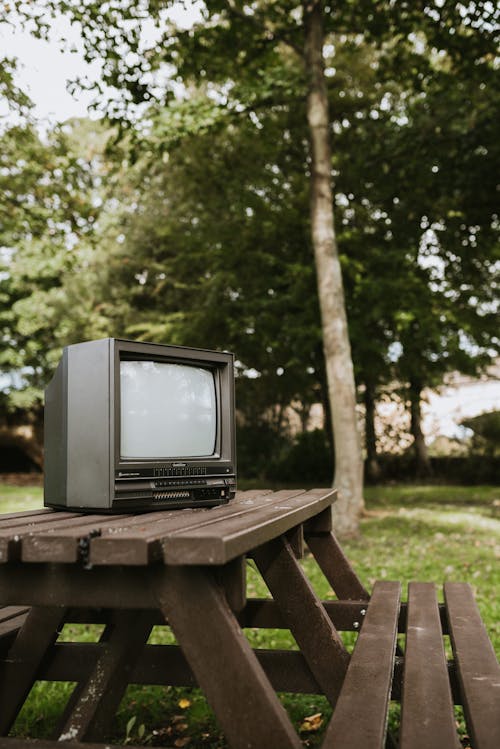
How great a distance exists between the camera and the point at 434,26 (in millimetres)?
8812

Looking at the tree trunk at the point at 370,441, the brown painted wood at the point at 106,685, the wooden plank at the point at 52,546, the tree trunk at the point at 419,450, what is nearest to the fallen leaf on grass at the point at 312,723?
the brown painted wood at the point at 106,685

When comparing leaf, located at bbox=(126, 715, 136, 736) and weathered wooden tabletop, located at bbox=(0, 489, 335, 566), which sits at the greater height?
weathered wooden tabletop, located at bbox=(0, 489, 335, 566)

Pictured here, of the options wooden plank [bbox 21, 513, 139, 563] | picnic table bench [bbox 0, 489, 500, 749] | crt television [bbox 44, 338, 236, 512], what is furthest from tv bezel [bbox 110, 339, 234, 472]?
wooden plank [bbox 21, 513, 139, 563]

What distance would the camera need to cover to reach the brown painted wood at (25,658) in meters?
2.15

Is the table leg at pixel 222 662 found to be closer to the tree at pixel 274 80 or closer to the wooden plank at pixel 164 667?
the wooden plank at pixel 164 667

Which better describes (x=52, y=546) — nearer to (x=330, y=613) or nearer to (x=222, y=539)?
(x=222, y=539)

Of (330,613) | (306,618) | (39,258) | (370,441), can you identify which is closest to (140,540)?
(306,618)

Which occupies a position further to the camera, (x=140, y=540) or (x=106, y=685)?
(x=106, y=685)

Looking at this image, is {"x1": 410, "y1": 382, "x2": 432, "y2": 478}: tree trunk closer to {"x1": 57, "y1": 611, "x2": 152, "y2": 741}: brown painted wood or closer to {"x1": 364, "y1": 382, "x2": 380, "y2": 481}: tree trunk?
{"x1": 364, "y1": 382, "x2": 380, "y2": 481}: tree trunk

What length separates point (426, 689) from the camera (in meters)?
1.81

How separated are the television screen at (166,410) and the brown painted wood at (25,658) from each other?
63 cm

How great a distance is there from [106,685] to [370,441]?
15461 mm

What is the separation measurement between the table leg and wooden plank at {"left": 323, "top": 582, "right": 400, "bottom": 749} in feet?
0.52

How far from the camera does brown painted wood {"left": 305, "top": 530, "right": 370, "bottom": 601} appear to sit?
2994mm
